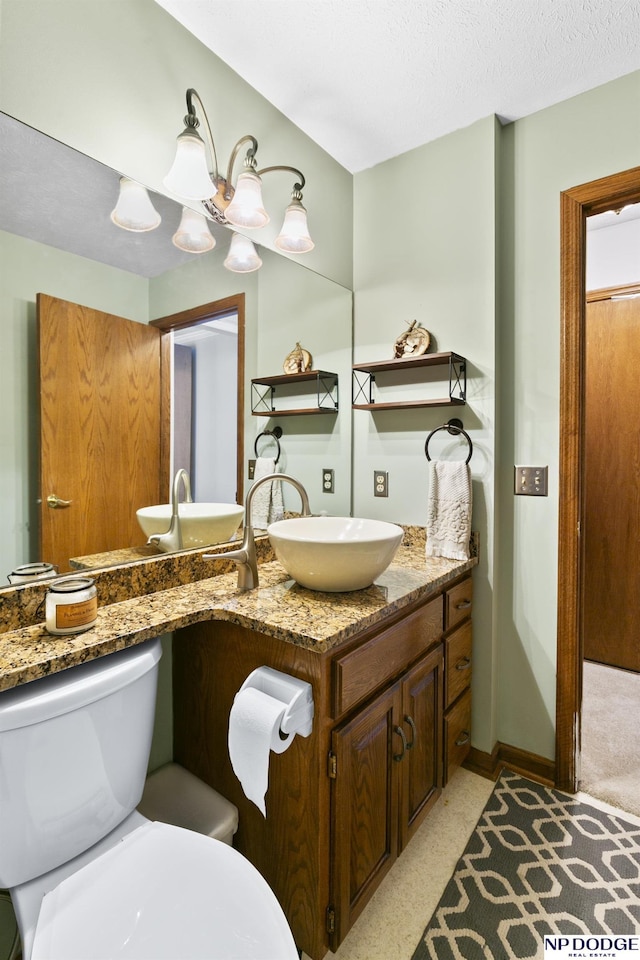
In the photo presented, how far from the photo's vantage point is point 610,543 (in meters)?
2.63

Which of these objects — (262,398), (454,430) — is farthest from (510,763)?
(262,398)

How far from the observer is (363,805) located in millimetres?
1177

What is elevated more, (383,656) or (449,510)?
(449,510)

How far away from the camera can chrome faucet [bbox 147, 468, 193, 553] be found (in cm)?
139

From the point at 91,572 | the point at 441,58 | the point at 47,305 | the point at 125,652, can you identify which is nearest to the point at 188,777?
the point at 125,652

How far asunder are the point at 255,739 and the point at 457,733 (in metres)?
1.05

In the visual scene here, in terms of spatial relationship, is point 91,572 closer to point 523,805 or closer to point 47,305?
point 47,305

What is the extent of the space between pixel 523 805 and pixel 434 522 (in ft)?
3.45

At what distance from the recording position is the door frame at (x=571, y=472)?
170 cm

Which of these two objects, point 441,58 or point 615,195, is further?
point 615,195

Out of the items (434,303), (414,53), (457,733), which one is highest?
(414,53)

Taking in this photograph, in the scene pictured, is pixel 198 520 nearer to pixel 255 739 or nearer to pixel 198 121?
pixel 255 739

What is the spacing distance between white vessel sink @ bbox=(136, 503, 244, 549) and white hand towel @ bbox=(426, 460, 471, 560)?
2.45 feet

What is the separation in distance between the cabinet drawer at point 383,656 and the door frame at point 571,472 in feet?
1.79
